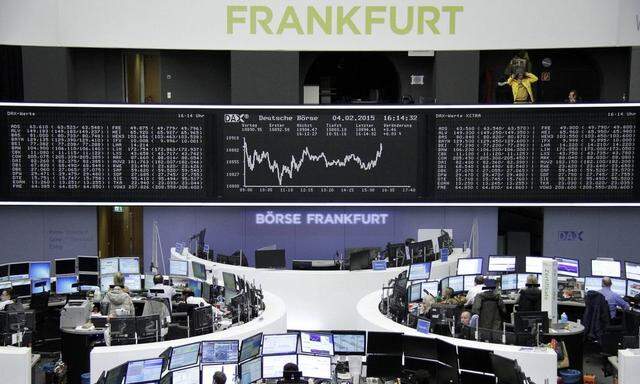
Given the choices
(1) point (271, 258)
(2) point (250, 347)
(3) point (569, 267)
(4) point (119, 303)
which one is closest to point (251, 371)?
(2) point (250, 347)

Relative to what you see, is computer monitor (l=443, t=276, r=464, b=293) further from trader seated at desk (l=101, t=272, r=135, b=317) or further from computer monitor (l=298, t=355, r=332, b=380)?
trader seated at desk (l=101, t=272, r=135, b=317)

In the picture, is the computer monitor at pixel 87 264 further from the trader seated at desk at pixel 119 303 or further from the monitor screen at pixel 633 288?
the monitor screen at pixel 633 288

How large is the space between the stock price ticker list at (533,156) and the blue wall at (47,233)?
7560 millimetres

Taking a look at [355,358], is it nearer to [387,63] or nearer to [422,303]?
[422,303]

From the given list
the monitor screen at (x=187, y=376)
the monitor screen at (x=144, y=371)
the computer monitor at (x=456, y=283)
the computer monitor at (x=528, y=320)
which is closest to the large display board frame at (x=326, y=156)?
the computer monitor at (x=528, y=320)

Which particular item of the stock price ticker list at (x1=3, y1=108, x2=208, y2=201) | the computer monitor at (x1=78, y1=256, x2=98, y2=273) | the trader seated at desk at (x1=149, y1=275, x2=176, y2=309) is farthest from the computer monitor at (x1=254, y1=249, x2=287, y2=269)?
the computer monitor at (x1=78, y1=256, x2=98, y2=273)

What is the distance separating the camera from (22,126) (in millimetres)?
10367

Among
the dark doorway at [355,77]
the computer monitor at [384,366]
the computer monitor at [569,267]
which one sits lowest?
the computer monitor at [384,366]

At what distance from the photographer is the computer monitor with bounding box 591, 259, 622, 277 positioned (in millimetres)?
12852

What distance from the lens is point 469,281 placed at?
12.5m

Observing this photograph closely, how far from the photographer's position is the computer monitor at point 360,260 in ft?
41.3

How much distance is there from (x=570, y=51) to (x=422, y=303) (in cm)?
818

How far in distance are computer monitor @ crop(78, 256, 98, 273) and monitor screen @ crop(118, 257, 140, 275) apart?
15.9 inches

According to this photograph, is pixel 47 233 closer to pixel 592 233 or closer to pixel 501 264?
pixel 501 264
